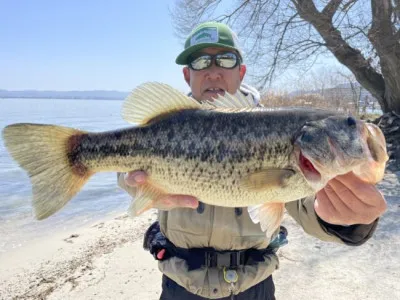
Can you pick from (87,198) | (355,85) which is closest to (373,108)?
(355,85)

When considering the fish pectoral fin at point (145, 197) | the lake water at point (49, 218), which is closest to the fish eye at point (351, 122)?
the fish pectoral fin at point (145, 197)

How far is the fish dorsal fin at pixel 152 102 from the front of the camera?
2.07 metres

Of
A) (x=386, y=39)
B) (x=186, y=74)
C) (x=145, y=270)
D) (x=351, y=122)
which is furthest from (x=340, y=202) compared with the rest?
(x=386, y=39)

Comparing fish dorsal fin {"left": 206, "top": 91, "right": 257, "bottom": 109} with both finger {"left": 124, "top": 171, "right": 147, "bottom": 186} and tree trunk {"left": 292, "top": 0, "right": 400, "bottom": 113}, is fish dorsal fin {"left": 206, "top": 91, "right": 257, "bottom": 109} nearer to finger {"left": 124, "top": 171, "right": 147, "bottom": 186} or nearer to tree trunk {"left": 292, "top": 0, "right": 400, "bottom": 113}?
finger {"left": 124, "top": 171, "right": 147, "bottom": 186}

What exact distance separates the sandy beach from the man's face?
2.53m

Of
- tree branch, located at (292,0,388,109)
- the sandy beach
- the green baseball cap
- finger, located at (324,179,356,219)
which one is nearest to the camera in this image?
finger, located at (324,179,356,219)

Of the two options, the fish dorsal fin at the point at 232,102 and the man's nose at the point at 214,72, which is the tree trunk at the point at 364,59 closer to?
the man's nose at the point at 214,72

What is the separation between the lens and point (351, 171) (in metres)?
1.88

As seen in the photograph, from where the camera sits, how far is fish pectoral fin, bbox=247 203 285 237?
6.73 ft

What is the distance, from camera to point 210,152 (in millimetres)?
1926

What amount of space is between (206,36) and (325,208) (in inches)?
67.6

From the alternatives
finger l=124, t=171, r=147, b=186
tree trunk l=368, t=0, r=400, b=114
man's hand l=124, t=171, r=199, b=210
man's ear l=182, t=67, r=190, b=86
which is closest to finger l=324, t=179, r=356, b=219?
man's hand l=124, t=171, r=199, b=210

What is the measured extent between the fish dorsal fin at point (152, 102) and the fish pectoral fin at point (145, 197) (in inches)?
15.0

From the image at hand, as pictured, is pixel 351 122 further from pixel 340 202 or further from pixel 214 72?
pixel 214 72
